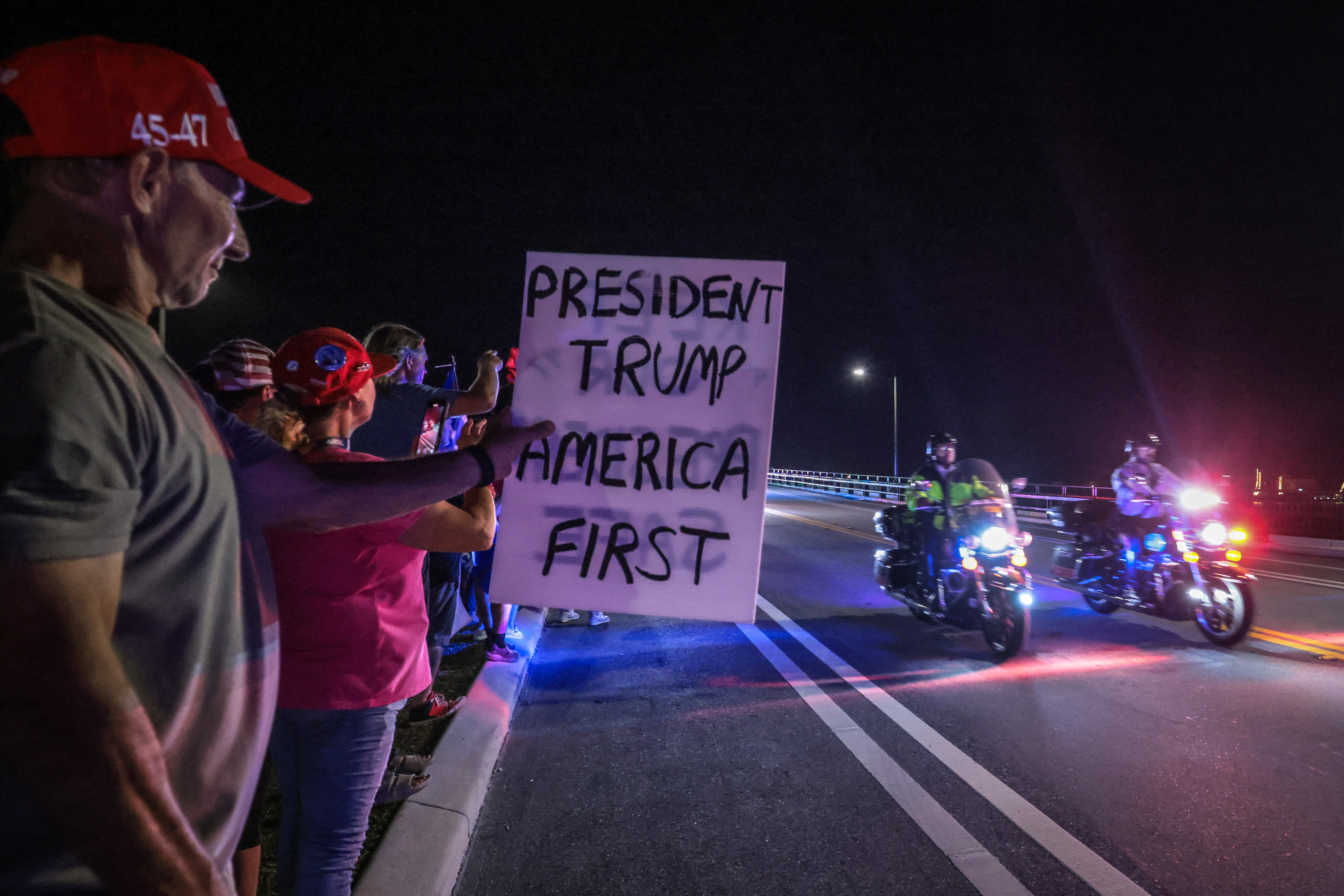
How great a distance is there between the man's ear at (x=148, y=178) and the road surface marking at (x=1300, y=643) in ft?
28.3

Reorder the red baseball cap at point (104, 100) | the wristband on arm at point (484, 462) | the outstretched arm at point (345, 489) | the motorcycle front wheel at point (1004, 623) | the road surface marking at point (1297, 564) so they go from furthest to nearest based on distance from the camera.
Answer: the road surface marking at point (1297, 564)
the motorcycle front wheel at point (1004, 623)
the wristband on arm at point (484, 462)
the outstretched arm at point (345, 489)
the red baseball cap at point (104, 100)

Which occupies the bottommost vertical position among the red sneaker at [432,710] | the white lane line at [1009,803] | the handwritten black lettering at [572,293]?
the red sneaker at [432,710]

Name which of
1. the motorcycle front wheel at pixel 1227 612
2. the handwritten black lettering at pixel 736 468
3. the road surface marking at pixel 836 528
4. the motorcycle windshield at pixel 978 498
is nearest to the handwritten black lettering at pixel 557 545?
the handwritten black lettering at pixel 736 468

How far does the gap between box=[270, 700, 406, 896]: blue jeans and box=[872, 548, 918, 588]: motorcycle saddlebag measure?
6.72m

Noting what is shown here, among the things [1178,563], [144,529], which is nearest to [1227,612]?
[1178,563]

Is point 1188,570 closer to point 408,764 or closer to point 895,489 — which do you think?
point 408,764

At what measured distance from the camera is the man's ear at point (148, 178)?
99 cm

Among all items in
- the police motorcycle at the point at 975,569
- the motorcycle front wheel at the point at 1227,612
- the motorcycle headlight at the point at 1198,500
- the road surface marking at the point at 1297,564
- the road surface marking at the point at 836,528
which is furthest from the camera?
the road surface marking at the point at 836,528

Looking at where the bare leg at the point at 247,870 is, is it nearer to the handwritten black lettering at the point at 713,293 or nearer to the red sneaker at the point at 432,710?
the handwritten black lettering at the point at 713,293

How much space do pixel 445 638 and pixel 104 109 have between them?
4.52 m

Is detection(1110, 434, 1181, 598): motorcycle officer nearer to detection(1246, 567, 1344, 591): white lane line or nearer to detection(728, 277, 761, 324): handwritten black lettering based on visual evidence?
detection(1246, 567, 1344, 591): white lane line

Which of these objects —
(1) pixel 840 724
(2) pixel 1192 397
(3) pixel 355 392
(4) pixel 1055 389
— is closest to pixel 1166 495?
(1) pixel 840 724

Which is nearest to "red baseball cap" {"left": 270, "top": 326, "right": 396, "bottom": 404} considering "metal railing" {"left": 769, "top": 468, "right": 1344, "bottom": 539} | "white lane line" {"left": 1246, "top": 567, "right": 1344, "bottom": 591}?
"metal railing" {"left": 769, "top": 468, "right": 1344, "bottom": 539}

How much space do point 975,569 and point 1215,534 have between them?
248 cm
